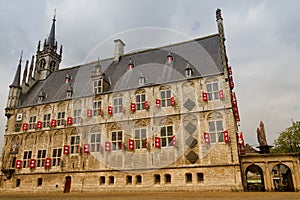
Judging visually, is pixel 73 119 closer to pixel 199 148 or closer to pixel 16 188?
pixel 16 188

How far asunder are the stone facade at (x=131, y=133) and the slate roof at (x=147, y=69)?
166mm

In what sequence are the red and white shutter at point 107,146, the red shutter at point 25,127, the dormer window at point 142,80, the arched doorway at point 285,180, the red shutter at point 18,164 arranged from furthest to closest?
the red shutter at point 25,127 < the red shutter at point 18,164 < the dormer window at point 142,80 < the red and white shutter at point 107,146 < the arched doorway at point 285,180

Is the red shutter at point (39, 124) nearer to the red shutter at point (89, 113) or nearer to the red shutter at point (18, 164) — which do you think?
the red shutter at point (18, 164)

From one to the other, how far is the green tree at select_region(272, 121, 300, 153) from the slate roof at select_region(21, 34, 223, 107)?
62.3 ft

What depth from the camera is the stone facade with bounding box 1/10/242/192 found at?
20047mm

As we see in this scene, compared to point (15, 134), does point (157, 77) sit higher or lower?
higher

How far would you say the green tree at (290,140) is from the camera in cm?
3379

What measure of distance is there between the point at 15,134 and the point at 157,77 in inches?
697

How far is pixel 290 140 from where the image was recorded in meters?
34.4

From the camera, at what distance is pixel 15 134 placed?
2827cm

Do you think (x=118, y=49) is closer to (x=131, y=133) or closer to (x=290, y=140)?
(x=131, y=133)

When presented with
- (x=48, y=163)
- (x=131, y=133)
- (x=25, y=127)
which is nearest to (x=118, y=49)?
(x=131, y=133)

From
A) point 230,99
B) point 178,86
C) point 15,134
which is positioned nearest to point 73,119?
point 15,134

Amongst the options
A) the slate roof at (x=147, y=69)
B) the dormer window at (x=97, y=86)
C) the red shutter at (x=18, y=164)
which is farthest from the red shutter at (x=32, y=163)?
the dormer window at (x=97, y=86)
